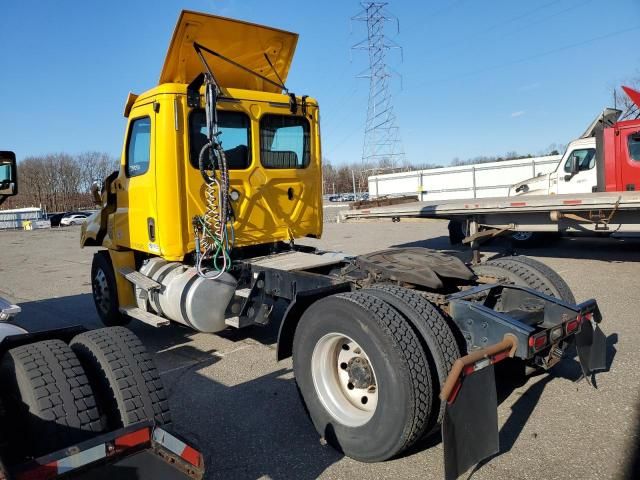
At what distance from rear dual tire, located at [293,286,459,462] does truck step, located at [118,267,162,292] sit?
7.35ft

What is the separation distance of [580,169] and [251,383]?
11117 millimetres

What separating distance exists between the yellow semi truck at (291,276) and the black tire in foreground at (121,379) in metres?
1.14

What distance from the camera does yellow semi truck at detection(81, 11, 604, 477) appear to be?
9.35 feet

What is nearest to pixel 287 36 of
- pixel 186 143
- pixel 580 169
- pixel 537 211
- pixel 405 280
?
pixel 186 143

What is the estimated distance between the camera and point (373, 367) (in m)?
2.96

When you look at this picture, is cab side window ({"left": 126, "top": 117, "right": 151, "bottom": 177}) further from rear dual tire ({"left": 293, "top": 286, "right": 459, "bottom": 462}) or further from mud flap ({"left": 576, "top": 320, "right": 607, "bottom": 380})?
mud flap ({"left": 576, "top": 320, "right": 607, "bottom": 380})

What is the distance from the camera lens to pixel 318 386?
11.1 feet

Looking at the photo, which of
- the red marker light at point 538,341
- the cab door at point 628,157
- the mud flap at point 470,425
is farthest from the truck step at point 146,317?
the cab door at point 628,157

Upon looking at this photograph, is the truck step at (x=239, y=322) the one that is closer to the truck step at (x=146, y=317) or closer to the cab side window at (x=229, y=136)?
the truck step at (x=146, y=317)

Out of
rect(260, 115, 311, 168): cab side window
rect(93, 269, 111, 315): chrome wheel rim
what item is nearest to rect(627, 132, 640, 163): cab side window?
rect(260, 115, 311, 168): cab side window

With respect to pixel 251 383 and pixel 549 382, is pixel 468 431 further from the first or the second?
pixel 251 383

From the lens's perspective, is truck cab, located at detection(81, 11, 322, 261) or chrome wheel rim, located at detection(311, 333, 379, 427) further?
truck cab, located at detection(81, 11, 322, 261)

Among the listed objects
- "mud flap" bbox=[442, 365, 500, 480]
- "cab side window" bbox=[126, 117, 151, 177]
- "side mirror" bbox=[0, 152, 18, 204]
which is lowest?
"mud flap" bbox=[442, 365, 500, 480]

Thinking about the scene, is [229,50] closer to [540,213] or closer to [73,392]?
[73,392]
